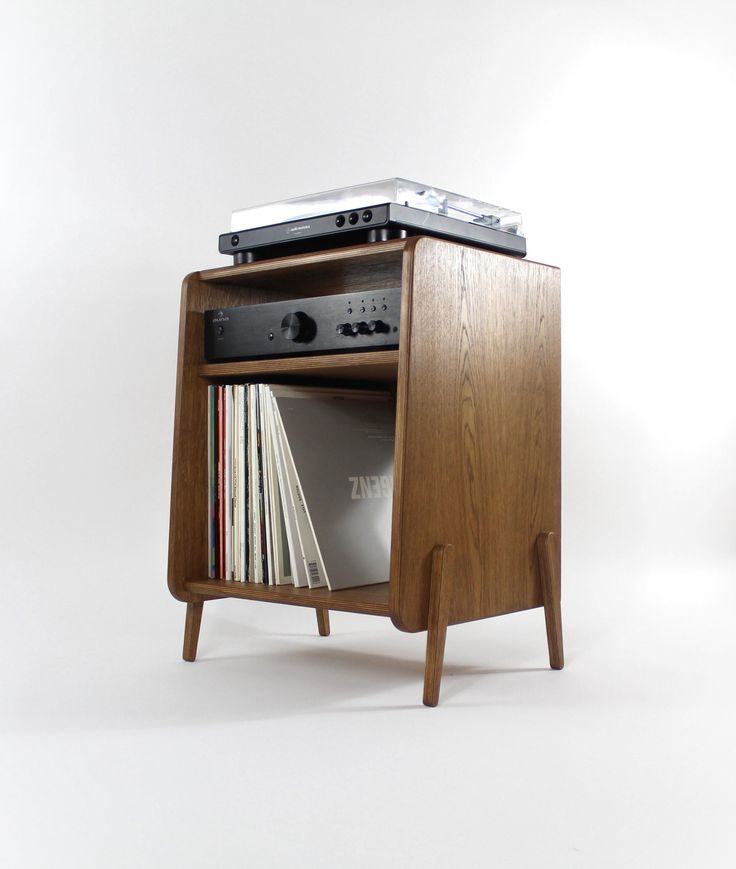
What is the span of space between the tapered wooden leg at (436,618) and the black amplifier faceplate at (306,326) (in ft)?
1.11

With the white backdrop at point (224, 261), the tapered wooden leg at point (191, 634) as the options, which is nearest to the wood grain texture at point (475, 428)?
the white backdrop at point (224, 261)

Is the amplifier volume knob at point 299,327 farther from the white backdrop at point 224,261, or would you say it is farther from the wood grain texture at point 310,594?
the white backdrop at point 224,261

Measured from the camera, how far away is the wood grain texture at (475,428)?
1.63m

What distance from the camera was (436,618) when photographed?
1.67 m

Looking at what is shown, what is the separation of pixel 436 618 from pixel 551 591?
12.6 inches

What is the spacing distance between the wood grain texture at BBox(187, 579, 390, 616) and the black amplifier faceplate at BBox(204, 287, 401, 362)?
1.30ft

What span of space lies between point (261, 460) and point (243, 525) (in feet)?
0.41

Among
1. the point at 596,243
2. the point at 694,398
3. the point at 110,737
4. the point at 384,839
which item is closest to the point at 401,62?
the point at 596,243

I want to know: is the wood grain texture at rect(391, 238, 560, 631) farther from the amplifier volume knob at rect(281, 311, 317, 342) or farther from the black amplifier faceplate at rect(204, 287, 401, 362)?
the amplifier volume knob at rect(281, 311, 317, 342)

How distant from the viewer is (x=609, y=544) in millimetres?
2994

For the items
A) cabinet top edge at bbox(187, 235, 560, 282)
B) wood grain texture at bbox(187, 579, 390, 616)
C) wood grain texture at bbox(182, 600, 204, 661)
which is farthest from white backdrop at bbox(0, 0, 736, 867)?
cabinet top edge at bbox(187, 235, 560, 282)

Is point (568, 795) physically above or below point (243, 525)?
below

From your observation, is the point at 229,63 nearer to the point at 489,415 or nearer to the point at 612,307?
the point at 612,307

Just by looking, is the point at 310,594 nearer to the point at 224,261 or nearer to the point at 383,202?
the point at 383,202
